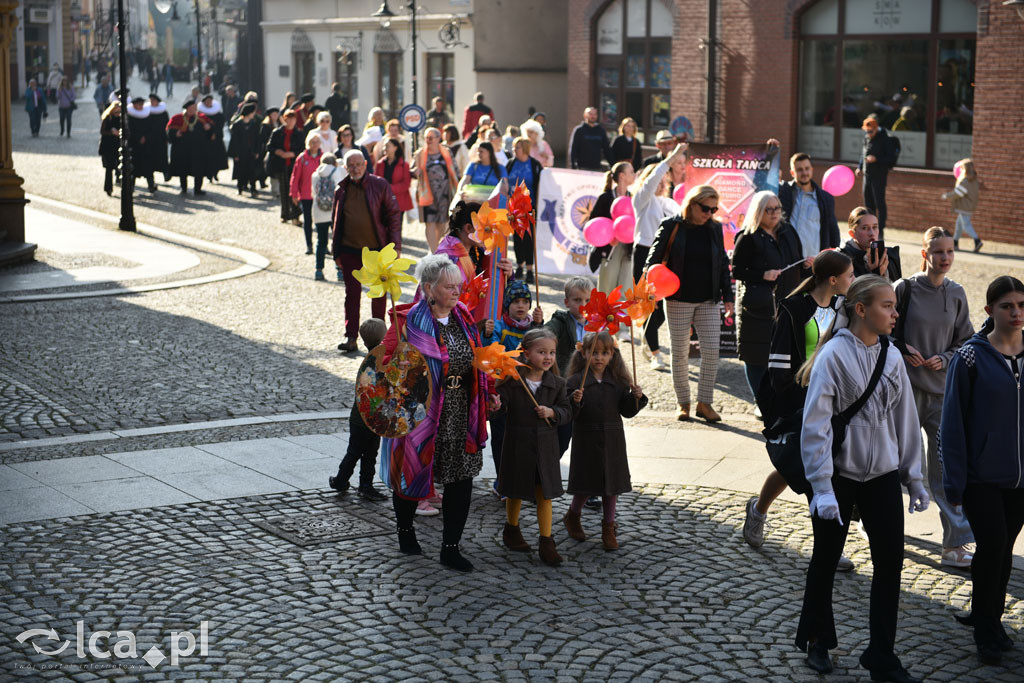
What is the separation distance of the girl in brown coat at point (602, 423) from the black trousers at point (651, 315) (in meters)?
4.22

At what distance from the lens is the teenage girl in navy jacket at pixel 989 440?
6.17 m

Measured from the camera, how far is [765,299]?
10.3 m

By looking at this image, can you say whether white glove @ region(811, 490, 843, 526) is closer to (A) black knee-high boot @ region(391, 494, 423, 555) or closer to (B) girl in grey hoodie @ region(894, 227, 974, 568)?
(B) girl in grey hoodie @ region(894, 227, 974, 568)

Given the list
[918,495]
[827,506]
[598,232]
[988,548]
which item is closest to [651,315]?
[598,232]

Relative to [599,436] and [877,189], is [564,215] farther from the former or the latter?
[877,189]

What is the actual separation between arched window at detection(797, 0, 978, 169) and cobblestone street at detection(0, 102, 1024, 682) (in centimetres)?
1220

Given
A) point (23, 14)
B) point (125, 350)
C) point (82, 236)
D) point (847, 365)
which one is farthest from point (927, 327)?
point (23, 14)

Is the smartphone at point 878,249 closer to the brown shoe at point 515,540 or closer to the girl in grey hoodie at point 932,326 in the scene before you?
the girl in grey hoodie at point 932,326

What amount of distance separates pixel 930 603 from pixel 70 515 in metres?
4.85

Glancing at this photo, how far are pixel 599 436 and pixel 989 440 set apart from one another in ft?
7.36

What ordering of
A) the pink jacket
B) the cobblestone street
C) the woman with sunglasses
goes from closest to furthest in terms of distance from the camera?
the cobblestone street, the woman with sunglasses, the pink jacket

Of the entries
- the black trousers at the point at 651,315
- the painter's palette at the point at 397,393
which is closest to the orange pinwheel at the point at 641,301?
the painter's palette at the point at 397,393

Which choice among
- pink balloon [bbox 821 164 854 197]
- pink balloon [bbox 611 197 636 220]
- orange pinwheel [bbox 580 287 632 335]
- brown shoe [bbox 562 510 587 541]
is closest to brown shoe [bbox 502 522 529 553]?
brown shoe [bbox 562 510 587 541]

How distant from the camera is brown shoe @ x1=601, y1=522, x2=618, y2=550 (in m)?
7.64
